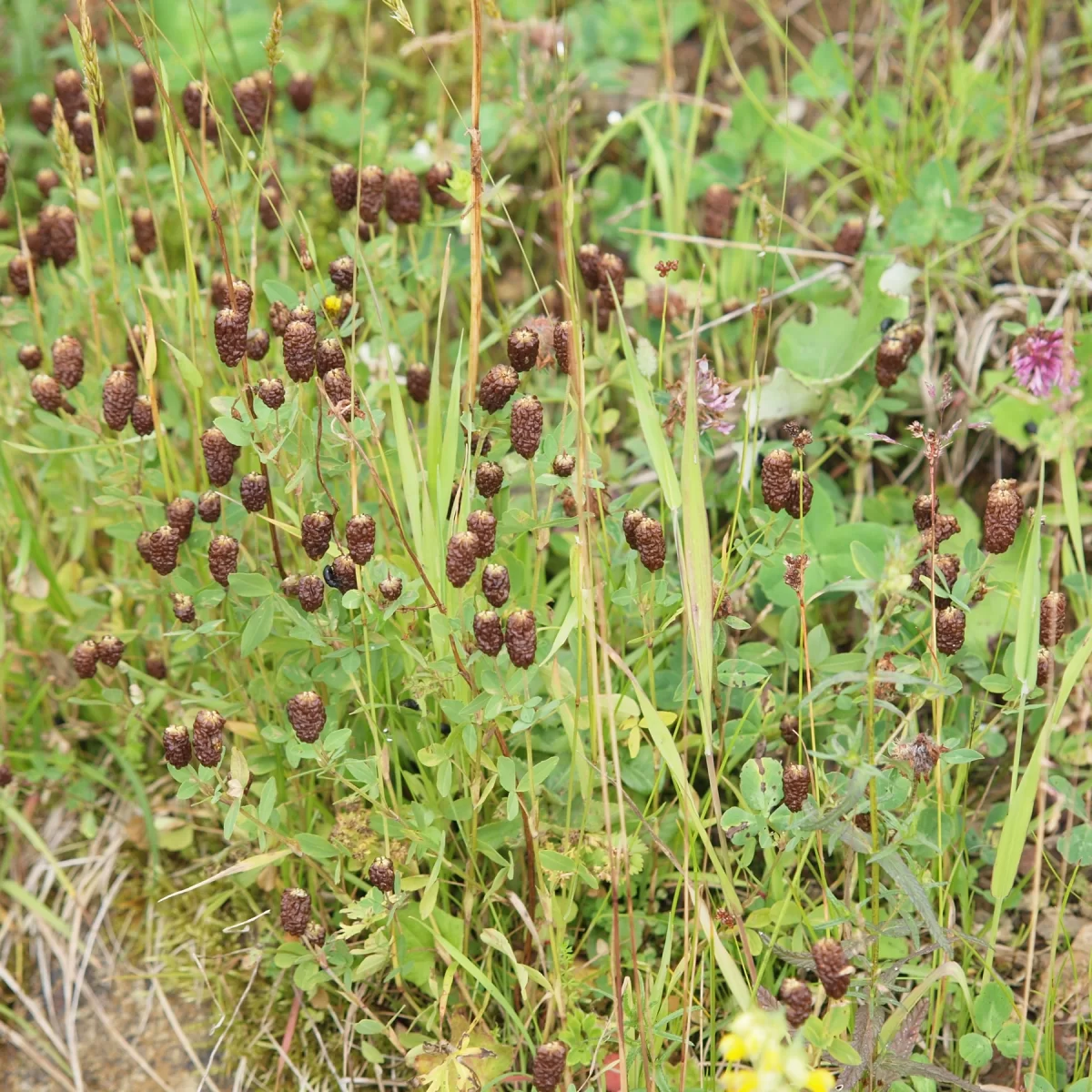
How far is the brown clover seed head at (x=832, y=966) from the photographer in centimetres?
149

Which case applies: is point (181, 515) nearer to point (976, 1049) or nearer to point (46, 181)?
point (46, 181)

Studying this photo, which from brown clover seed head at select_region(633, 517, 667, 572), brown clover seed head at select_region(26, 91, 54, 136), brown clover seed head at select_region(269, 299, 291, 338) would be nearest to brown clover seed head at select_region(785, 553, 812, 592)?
brown clover seed head at select_region(633, 517, 667, 572)

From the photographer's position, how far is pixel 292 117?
3318 mm

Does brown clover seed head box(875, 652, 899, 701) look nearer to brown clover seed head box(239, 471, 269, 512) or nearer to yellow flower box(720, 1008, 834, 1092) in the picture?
yellow flower box(720, 1008, 834, 1092)

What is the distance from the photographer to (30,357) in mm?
2238

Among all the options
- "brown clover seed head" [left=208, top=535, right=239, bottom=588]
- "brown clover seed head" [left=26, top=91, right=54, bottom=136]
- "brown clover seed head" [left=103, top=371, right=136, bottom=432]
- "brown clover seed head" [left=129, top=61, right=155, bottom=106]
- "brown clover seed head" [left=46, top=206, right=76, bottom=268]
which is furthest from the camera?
"brown clover seed head" [left=26, top=91, right=54, bottom=136]

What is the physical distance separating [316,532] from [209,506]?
0.83 feet

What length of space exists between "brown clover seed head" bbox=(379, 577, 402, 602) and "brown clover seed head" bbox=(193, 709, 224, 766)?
282 mm

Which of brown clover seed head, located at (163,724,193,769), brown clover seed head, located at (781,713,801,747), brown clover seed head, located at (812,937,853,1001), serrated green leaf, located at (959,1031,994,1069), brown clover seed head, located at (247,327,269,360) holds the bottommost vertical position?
serrated green leaf, located at (959,1031,994,1069)

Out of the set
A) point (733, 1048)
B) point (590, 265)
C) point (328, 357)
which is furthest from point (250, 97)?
point (733, 1048)

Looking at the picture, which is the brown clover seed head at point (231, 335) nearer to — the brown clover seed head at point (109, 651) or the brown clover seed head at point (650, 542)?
the brown clover seed head at point (109, 651)

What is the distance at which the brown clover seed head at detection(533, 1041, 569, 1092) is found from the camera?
5.49 feet

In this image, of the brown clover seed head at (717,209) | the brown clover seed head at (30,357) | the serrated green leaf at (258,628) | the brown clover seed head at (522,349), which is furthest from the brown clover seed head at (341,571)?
the brown clover seed head at (717,209)

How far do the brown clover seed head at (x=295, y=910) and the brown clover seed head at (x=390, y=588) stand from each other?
0.43 meters
